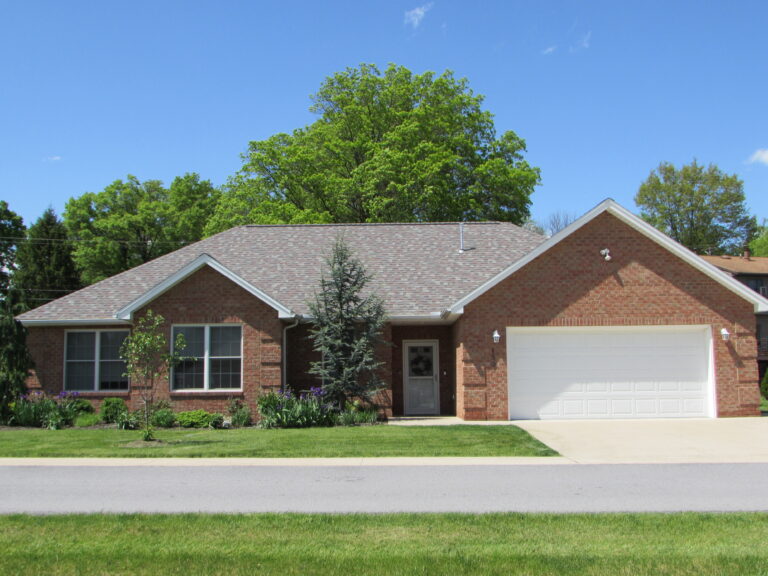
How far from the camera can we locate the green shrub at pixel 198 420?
1811 centimetres

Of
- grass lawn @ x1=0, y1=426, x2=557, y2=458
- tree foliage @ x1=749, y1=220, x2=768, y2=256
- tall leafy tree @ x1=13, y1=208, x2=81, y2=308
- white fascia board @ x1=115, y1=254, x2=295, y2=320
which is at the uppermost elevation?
tree foliage @ x1=749, y1=220, x2=768, y2=256

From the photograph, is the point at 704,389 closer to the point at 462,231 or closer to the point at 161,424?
the point at 462,231

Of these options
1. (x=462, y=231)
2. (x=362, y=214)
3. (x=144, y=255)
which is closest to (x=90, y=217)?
(x=144, y=255)

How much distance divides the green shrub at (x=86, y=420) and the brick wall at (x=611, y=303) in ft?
31.5

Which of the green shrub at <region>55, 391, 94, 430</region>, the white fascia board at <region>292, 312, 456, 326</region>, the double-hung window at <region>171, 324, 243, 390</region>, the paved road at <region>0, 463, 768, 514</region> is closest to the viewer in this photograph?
the paved road at <region>0, 463, 768, 514</region>

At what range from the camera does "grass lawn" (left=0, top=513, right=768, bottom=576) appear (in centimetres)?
596

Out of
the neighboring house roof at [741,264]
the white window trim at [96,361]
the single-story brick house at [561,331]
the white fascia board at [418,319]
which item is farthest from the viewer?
the neighboring house roof at [741,264]

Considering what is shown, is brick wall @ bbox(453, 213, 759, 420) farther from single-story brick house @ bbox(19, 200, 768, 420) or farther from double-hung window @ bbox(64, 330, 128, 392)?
double-hung window @ bbox(64, 330, 128, 392)

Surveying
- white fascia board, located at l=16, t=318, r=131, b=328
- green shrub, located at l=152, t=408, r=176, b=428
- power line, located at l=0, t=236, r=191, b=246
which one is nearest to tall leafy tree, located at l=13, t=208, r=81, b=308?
power line, located at l=0, t=236, r=191, b=246

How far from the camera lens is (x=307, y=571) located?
589 centimetres

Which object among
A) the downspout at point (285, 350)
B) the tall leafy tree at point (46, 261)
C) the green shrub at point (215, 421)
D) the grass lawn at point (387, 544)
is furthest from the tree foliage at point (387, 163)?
the grass lawn at point (387, 544)

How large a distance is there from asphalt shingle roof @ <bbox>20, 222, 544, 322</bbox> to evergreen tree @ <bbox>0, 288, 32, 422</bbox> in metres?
1.08

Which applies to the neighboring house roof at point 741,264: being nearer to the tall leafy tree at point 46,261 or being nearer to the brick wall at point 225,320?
the brick wall at point 225,320

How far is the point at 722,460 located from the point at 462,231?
1409 centimetres
